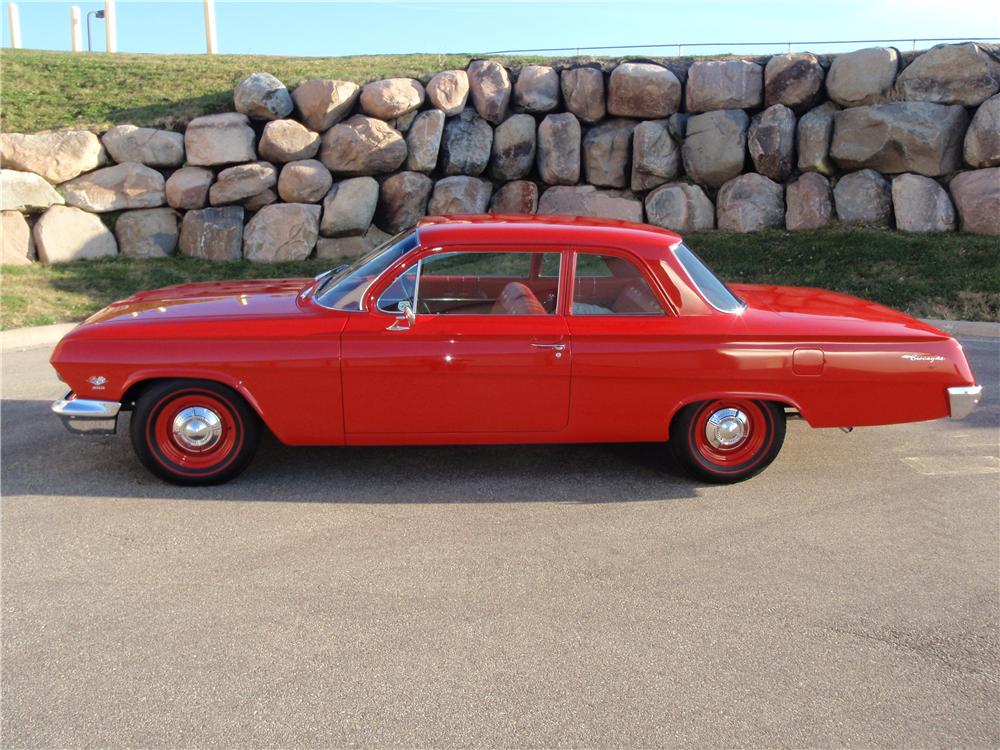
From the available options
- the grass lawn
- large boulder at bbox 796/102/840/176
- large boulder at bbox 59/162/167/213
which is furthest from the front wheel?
large boulder at bbox 59/162/167/213

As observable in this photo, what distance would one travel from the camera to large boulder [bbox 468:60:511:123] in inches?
506

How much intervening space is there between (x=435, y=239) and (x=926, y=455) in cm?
336

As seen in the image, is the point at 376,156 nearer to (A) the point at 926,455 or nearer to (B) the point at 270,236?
(B) the point at 270,236

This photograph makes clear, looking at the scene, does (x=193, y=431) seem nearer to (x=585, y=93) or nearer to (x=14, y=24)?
(x=585, y=93)

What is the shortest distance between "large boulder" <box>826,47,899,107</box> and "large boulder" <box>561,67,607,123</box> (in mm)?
3146

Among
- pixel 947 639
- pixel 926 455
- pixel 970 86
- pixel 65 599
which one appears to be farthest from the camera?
pixel 970 86

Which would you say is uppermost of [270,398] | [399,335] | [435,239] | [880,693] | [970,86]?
[970,86]

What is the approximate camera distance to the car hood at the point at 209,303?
4.98 m

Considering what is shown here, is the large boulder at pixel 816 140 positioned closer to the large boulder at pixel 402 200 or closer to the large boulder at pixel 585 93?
the large boulder at pixel 585 93

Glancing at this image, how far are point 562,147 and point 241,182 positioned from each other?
14.7 ft

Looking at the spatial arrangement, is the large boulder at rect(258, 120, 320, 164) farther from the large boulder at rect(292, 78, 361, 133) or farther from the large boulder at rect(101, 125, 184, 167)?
the large boulder at rect(101, 125, 184, 167)

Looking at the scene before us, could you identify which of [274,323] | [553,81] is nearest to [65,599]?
[274,323]

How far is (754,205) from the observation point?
12.5 meters

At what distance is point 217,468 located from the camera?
496 cm
